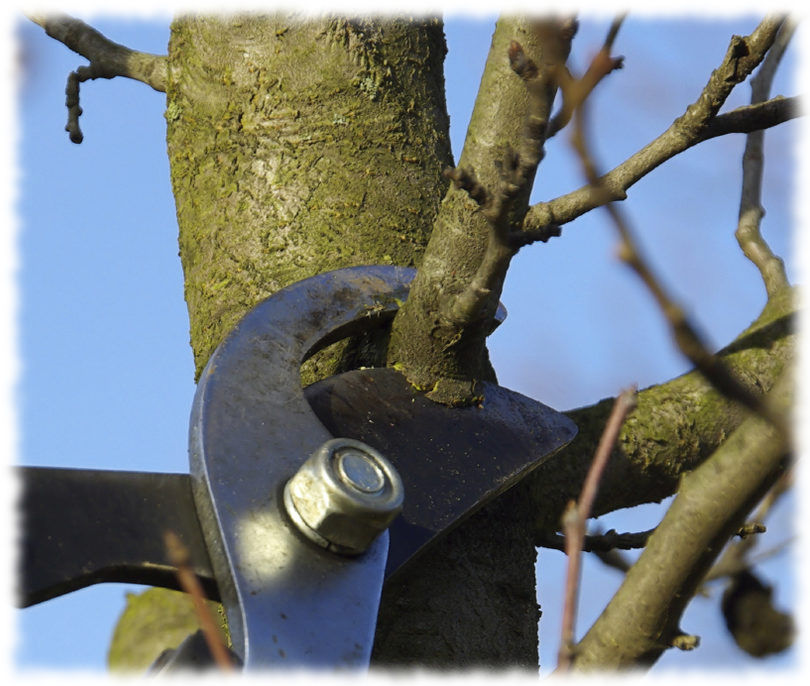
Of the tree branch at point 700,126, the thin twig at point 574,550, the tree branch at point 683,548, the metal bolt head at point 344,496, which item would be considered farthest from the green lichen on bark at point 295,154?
the thin twig at point 574,550

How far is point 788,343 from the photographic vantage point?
176 cm

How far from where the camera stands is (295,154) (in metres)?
1.70

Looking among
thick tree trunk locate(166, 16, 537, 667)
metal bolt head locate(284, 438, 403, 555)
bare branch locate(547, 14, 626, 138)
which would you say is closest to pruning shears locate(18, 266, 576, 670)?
metal bolt head locate(284, 438, 403, 555)

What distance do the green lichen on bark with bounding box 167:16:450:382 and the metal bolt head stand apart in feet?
1.29

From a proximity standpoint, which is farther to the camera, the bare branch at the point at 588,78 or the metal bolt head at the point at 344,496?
the metal bolt head at the point at 344,496

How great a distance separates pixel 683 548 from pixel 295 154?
0.99m

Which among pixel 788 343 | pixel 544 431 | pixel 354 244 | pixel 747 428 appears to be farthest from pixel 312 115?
pixel 747 428

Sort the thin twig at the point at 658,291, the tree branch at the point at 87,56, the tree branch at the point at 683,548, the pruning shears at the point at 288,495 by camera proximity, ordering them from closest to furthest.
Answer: the thin twig at the point at 658,291 → the tree branch at the point at 683,548 → the pruning shears at the point at 288,495 → the tree branch at the point at 87,56

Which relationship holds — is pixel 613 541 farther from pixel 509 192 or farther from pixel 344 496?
pixel 509 192

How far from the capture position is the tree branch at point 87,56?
2143 mm

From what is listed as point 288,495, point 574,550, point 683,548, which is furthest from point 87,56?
point 574,550

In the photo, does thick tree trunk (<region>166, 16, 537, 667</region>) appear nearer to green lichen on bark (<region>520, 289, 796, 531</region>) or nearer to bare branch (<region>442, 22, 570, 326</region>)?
green lichen on bark (<region>520, 289, 796, 531</region>)

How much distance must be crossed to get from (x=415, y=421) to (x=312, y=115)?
57 cm

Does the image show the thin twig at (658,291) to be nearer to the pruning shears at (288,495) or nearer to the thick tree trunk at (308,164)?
the pruning shears at (288,495)
